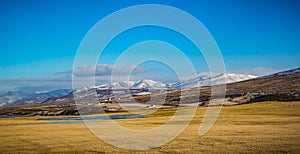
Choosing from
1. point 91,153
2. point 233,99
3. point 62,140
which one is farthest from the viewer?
point 233,99

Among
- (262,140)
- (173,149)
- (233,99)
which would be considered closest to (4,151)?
(173,149)

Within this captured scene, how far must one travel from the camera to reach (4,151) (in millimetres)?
31969

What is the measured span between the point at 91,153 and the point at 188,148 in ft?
29.9

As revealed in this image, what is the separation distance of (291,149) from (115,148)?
53.3 ft

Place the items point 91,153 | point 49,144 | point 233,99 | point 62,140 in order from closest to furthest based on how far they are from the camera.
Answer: point 91,153 → point 49,144 → point 62,140 → point 233,99

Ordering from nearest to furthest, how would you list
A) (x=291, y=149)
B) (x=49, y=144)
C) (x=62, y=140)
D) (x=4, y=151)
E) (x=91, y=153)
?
(x=291, y=149) → (x=91, y=153) → (x=4, y=151) → (x=49, y=144) → (x=62, y=140)

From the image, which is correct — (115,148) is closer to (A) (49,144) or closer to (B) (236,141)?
(A) (49,144)

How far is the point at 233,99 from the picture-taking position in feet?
466

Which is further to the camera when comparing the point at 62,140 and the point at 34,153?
the point at 62,140

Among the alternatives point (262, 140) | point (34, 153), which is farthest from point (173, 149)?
point (34, 153)

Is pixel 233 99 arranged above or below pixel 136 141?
above

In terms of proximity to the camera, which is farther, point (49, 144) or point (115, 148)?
point (49, 144)

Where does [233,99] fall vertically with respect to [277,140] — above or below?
above

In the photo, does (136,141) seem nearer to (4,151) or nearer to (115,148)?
(115,148)
